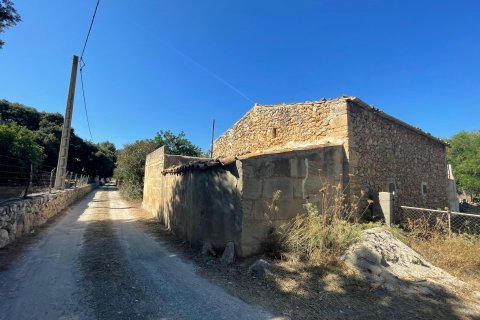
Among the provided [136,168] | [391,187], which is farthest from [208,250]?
[136,168]

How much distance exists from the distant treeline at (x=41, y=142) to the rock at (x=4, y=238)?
413 inches

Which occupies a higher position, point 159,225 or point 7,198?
point 7,198

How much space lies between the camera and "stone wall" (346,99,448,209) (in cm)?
792

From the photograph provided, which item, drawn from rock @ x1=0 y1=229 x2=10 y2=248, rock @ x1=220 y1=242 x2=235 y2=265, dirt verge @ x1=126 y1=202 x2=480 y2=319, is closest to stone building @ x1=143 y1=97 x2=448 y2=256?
rock @ x1=220 y1=242 x2=235 y2=265

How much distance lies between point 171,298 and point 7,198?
6868 mm

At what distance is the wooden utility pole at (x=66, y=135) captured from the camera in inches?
550

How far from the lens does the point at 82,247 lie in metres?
6.64

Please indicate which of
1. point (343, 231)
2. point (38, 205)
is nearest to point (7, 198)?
point (38, 205)

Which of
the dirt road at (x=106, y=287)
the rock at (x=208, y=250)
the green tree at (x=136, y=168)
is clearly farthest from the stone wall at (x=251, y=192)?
the green tree at (x=136, y=168)

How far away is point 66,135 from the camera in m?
14.0

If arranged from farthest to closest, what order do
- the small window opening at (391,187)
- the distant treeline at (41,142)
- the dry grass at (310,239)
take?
the distant treeline at (41,142), the small window opening at (391,187), the dry grass at (310,239)

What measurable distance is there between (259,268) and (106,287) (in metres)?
2.51

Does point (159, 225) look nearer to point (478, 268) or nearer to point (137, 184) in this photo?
point (478, 268)

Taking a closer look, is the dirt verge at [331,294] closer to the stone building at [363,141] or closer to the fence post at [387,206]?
the fence post at [387,206]
